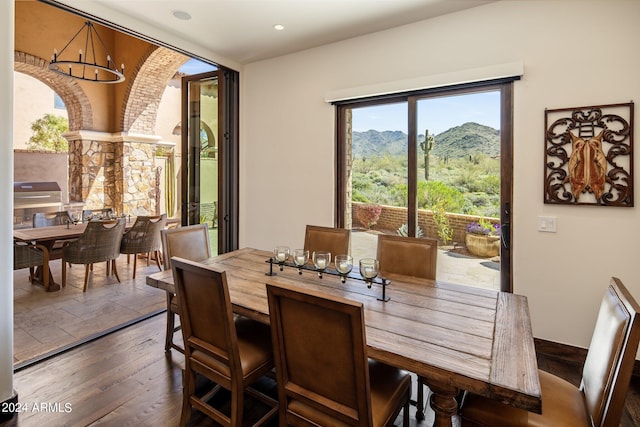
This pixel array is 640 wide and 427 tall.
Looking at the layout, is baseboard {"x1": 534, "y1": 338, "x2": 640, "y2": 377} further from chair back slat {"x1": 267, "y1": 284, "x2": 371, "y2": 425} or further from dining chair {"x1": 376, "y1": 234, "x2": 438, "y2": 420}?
chair back slat {"x1": 267, "y1": 284, "x2": 371, "y2": 425}

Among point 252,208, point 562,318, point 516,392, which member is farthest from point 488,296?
point 252,208

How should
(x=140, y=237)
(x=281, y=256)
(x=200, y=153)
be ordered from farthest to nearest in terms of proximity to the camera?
(x=140, y=237) < (x=200, y=153) < (x=281, y=256)

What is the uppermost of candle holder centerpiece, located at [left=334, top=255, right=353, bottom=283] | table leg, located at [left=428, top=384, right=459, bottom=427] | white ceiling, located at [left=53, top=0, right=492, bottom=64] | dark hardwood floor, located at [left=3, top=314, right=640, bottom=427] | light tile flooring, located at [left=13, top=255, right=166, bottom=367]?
white ceiling, located at [left=53, top=0, right=492, bottom=64]

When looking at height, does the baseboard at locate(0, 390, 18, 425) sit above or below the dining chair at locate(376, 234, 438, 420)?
below

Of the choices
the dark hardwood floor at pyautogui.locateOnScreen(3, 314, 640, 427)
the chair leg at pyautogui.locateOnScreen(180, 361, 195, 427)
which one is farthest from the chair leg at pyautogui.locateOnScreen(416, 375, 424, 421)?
the chair leg at pyautogui.locateOnScreen(180, 361, 195, 427)

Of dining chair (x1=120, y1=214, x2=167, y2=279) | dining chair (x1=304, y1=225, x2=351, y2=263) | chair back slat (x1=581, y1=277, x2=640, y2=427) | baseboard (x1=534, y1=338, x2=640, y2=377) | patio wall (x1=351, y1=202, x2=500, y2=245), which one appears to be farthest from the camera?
dining chair (x1=120, y1=214, x2=167, y2=279)

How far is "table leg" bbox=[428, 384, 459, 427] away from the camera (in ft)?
4.25

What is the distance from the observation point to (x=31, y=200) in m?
7.18

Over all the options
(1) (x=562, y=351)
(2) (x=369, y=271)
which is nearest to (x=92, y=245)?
(2) (x=369, y=271)

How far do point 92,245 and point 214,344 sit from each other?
3321 millimetres

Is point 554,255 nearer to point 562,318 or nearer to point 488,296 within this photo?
point 562,318

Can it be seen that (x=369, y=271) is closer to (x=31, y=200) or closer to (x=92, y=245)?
(x=92, y=245)

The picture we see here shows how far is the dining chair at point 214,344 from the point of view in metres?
1.57

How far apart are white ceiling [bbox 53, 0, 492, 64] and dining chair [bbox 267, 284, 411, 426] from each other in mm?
2613
